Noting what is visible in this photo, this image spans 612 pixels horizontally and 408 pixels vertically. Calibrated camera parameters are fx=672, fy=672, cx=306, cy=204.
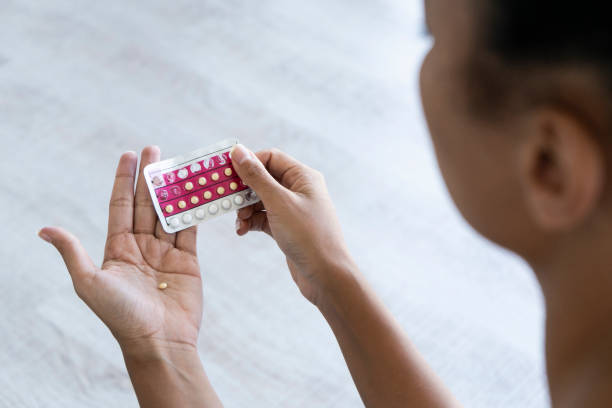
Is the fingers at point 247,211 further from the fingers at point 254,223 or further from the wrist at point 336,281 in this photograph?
the wrist at point 336,281

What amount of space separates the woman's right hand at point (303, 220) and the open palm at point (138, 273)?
13 cm

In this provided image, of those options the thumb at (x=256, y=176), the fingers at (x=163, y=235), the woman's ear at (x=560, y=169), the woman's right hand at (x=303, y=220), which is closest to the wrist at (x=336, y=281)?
the woman's right hand at (x=303, y=220)

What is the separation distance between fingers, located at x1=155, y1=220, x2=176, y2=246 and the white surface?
19cm

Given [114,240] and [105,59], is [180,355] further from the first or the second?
[105,59]

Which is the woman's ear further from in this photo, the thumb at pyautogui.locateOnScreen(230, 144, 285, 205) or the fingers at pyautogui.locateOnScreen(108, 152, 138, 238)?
the fingers at pyautogui.locateOnScreen(108, 152, 138, 238)

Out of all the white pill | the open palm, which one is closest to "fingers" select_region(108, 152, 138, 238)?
the open palm

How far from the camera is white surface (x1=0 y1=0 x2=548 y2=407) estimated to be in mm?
981

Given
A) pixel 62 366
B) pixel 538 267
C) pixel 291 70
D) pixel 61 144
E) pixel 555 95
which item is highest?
pixel 555 95

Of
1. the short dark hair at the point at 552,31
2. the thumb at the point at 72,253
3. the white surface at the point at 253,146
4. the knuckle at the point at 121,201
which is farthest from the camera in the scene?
the white surface at the point at 253,146

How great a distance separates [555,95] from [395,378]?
41cm

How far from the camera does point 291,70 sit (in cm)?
143

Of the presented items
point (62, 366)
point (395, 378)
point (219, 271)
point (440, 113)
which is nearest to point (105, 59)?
point (219, 271)

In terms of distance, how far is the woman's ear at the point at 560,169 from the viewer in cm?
39

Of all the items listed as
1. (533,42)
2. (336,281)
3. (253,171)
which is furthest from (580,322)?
(253,171)
